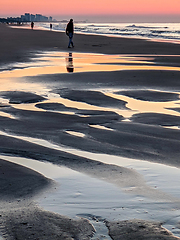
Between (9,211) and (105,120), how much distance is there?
3.07 metres

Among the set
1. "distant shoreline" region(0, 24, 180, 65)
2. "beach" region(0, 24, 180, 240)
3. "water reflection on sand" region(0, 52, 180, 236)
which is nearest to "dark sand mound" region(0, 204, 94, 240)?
"beach" region(0, 24, 180, 240)

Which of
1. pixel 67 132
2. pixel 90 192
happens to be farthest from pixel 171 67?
pixel 90 192

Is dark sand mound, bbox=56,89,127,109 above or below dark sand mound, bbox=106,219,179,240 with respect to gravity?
above

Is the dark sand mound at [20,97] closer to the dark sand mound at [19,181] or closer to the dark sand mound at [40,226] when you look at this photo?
the dark sand mound at [19,181]

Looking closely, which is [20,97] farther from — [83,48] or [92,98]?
[83,48]

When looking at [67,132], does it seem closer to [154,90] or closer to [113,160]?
[113,160]

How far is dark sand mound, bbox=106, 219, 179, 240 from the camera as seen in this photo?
239 centimetres

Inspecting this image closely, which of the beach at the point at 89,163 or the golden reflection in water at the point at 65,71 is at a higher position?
the golden reflection in water at the point at 65,71

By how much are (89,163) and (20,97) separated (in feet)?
12.6

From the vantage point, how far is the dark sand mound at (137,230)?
2.39 metres

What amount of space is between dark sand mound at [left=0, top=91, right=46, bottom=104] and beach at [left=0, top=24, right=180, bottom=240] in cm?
2

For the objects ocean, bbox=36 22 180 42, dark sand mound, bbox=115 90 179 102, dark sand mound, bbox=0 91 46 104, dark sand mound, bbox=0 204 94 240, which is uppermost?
ocean, bbox=36 22 180 42

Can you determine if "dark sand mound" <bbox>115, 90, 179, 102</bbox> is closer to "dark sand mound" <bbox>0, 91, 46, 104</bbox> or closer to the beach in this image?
the beach

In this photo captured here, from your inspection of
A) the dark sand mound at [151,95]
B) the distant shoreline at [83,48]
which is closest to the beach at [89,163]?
the dark sand mound at [151,95]
